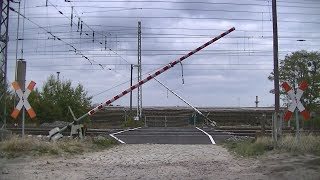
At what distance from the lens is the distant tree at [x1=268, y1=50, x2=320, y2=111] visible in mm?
59156

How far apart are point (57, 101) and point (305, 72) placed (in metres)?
34.5

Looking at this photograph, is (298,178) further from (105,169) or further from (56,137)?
(56,137)

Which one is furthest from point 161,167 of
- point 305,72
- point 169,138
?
point 305,72

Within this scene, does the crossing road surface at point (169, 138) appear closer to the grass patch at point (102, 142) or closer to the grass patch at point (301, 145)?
the grass patch at point (102, 142)

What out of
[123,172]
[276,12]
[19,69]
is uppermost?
[276,12]

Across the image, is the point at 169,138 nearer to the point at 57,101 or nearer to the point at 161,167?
the point at 161,167

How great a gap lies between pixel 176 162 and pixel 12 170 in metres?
4.70

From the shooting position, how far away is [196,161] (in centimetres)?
1401

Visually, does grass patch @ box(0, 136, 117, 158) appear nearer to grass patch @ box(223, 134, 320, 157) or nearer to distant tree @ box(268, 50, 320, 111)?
grass patch @ box(223, 134, 320, 157)

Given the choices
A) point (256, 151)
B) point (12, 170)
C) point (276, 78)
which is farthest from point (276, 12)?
point (12, 170)

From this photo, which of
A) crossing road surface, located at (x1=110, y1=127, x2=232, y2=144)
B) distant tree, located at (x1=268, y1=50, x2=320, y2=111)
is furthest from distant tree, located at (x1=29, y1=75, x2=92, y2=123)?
crossing road surface, located at (x1=110, y1=127, x2=232, y2=144)

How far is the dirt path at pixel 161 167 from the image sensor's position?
1095 cm

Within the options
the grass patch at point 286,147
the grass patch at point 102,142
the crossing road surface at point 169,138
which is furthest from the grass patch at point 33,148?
the grass patch at point 286,147

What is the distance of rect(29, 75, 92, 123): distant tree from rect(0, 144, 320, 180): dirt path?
49221 millimetres
